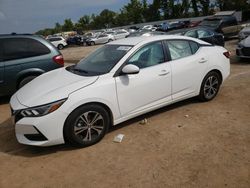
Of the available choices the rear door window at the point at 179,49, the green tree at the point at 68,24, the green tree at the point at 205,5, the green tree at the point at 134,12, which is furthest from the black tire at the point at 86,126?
the green tree at the point at 68,24

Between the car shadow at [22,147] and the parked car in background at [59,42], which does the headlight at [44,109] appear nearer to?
the car shadow at [22,147]

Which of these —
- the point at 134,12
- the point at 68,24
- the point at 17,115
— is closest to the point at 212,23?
the point at 17,115

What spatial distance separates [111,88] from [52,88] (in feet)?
3.03

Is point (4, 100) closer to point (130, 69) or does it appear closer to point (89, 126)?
point (89, 126)

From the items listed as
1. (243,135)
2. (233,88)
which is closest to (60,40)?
(233,88)

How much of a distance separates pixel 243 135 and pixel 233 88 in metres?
2.84

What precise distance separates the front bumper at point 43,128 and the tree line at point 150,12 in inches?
1974

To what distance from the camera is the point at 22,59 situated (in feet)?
23.7

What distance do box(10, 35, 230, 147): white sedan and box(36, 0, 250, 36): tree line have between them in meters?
47.6

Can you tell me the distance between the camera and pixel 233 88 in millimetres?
7133

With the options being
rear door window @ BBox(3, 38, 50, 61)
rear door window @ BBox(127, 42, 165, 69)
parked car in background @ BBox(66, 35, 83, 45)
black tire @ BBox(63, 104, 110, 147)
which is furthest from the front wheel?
parked car in background @ BBox(66, 35, 83, 45)

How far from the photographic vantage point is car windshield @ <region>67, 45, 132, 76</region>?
16.1 ft

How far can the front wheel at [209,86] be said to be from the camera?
6012mm

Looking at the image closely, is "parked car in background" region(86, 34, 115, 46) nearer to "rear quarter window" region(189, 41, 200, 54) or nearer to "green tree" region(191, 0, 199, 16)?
"green tree" region(191, 0, 199, 16)
